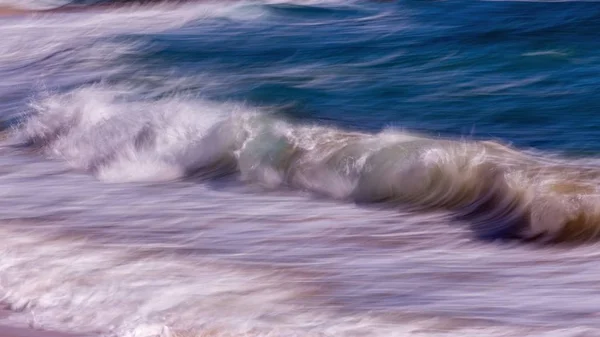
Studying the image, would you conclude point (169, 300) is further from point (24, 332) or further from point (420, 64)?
point (420, 64)

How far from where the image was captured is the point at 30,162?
681cm

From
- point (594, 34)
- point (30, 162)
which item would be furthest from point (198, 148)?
point (594, 34)

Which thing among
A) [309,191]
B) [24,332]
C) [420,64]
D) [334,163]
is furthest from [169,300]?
[420,64]

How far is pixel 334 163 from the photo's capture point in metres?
5.79

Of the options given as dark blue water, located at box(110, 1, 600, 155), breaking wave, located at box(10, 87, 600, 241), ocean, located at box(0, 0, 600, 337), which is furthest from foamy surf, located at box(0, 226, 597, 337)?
dark blue water, located at box(110, 1, 600, 155)

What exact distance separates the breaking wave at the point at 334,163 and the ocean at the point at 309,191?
0.01m

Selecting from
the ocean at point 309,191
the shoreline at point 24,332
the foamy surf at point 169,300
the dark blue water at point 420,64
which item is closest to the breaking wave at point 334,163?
the ocean at point 309,191

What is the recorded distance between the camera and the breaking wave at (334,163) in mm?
4891

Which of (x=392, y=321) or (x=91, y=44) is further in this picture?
(x=91, y=44)

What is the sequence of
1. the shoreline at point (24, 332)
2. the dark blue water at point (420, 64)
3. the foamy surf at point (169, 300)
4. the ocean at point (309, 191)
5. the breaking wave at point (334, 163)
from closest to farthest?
the foamy surf at point (169, 300)
the shoreline at point (24, 332)
the ocean at point (309, 191)
the breaking wave at point (334, 163)
the dark blue water at point (420, 64)

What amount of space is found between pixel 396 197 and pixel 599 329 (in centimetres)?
212

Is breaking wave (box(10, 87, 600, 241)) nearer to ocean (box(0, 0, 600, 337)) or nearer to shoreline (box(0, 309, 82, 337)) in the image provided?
ocean (box(0, 0, 600, 337))

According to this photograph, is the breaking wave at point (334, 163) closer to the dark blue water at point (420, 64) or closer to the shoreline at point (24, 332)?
the dark blue water at point (420, 64)

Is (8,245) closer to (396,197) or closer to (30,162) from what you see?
(396,197)
